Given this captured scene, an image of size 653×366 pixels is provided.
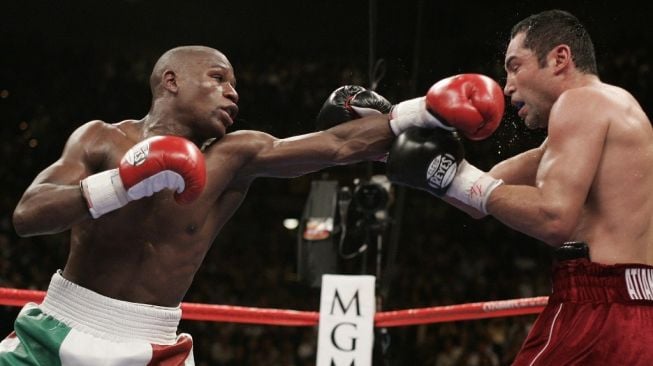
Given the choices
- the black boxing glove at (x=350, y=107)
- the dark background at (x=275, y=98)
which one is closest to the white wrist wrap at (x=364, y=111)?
the black boxing glove at (x=350, y=107)

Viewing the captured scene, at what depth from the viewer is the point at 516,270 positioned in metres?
6.77

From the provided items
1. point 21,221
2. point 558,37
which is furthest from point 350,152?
point 21,221

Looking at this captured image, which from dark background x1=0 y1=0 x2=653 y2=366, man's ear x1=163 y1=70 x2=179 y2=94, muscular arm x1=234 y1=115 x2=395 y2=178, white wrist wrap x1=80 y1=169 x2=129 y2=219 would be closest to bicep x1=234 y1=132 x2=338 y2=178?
muscular arm x1=234 y1=115 x2=395 y2=178

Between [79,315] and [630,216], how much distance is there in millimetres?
1391

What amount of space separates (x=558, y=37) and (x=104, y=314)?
1.39 m

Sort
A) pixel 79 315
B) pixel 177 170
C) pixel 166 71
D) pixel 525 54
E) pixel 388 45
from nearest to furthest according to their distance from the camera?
pixel 177 170 < pixel 79 315 < pixel 525 54 < pixel 166 71 < pixel 388 45

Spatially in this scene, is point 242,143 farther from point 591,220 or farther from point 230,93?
point 591,220

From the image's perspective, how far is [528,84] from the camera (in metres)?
2.16

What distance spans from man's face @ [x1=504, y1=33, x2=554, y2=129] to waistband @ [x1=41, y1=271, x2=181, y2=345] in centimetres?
112

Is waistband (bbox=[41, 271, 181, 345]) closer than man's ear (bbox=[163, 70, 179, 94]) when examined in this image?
Yes

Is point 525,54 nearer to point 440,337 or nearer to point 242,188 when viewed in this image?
point 242,188

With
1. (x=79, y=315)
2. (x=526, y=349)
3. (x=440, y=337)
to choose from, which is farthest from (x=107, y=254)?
(x=440, y=337)

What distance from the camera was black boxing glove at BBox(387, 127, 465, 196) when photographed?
6.49ft

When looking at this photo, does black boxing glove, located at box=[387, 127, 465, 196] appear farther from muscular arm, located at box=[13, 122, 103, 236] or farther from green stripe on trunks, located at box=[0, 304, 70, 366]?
green stripe on trunks, located at box=[0, 304, 70, 366]
